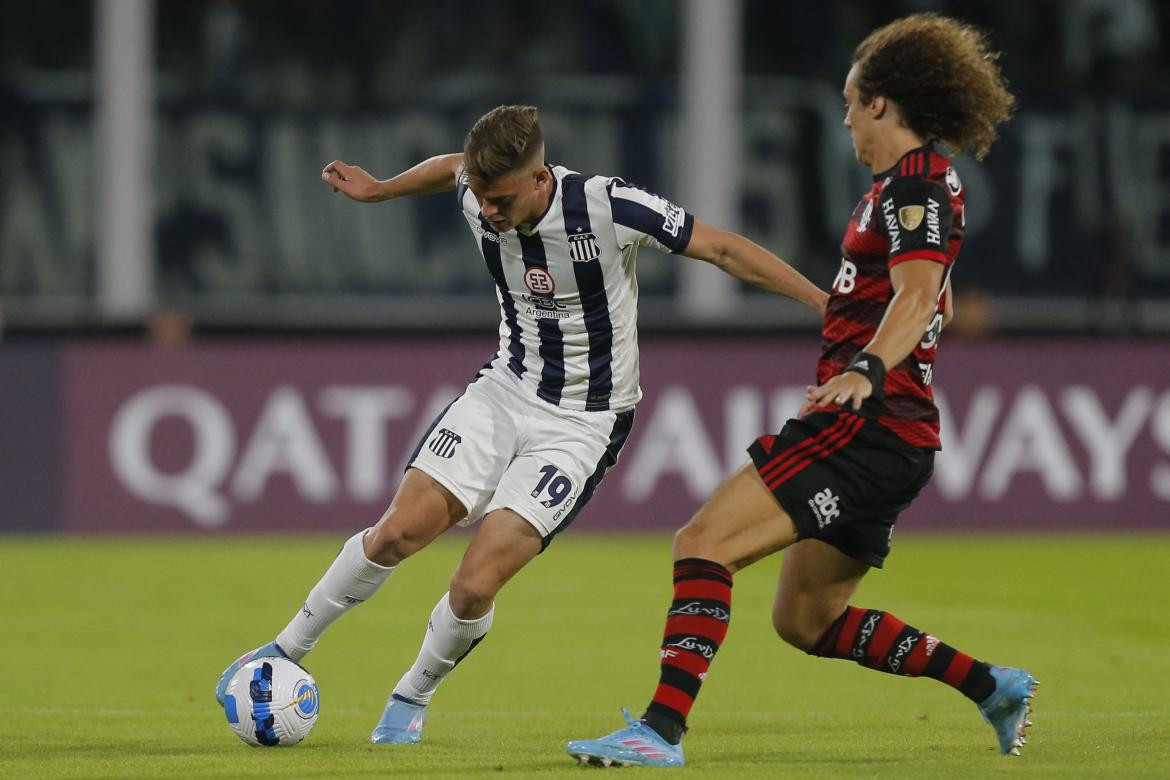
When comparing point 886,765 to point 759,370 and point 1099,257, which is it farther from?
point 1099,257

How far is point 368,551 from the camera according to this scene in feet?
19.9

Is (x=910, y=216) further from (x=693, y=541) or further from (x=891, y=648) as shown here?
(x=891, y=648)

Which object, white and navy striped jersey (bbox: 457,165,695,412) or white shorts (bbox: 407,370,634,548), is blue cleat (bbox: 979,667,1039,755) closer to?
white shorts (bbox: 407,370,634,548)

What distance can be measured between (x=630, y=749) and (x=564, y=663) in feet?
10.0

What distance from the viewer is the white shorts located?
6094 millimetres

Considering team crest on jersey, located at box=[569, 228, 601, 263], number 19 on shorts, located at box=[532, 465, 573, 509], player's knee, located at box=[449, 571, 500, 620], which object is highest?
team crest on jersey, located at box=[569, 228, 601, 263]

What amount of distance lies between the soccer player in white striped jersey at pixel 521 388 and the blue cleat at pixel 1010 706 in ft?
3.97

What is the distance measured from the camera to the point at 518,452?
6.27 metres

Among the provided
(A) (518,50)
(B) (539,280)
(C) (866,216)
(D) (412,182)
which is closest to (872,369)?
(C) (866,216)

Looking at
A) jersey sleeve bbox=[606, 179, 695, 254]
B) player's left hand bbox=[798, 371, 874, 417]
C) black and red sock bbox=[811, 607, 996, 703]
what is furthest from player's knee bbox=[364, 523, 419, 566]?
player's left hand bbox=[798, 371, 874, 417]

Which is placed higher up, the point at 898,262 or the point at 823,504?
the point at 898,262

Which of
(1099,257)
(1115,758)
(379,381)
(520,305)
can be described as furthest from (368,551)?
(1099,257)

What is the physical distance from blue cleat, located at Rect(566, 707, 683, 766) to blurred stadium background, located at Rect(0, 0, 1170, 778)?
223 millimetres

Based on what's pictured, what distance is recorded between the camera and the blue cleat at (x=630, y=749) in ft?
17.5
